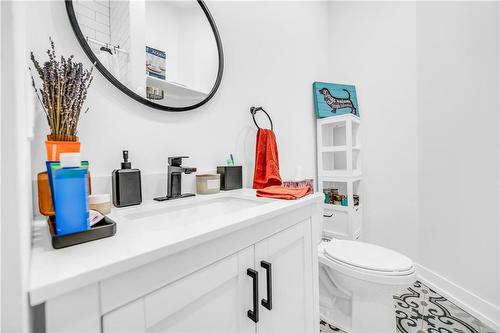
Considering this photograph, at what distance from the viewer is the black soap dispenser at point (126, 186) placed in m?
0.77

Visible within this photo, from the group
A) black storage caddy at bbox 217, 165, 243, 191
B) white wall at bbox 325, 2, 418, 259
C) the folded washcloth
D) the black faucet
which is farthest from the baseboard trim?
the black faucet

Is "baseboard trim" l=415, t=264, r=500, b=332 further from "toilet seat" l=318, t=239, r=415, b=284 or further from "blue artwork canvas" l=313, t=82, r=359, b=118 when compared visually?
"blue artwork canvas" l=313, t=82, r=359, b=118

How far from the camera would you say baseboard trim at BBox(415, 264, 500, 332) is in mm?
1256

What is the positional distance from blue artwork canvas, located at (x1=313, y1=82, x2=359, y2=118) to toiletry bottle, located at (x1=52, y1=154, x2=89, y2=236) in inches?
70.5

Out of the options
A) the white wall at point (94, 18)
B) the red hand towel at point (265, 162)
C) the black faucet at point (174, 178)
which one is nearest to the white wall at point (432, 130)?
the red hand towel at point (265, 162)

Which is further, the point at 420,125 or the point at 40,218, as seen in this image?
the point at 420,125

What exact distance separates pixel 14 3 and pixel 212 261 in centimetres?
56

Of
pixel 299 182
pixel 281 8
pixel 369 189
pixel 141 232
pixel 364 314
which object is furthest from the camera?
pixel 369 189

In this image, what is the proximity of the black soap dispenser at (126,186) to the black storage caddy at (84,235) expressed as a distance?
27 cm

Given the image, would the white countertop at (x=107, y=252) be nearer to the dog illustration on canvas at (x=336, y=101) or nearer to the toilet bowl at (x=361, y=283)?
the toilet bowl at (x=361, y=283)

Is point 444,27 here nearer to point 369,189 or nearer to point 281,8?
point 281,8

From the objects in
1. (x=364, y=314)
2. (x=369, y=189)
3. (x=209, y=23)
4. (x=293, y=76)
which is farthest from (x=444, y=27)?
(x=364, y=314)

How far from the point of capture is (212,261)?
542mm

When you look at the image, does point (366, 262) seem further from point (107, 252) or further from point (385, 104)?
point (385, 104)
